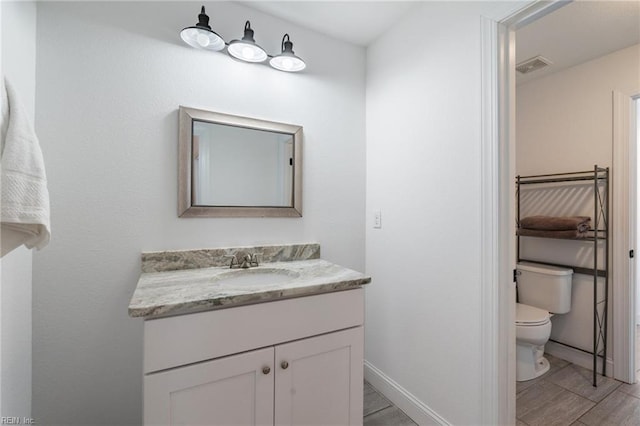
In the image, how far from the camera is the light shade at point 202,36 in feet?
4.33

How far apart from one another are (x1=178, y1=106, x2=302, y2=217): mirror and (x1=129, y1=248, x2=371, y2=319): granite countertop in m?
0.33

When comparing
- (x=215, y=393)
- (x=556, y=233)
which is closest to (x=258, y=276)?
(x=215, y=393)

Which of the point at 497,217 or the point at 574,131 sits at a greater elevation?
the point at 574,131

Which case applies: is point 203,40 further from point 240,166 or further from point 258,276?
point 258,276

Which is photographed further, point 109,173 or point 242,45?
point 242,45

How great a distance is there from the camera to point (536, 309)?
205 centimetres

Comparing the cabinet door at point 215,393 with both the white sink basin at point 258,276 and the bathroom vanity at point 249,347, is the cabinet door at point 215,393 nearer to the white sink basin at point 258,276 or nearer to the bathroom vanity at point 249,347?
the bathroom vanity at point 249,347

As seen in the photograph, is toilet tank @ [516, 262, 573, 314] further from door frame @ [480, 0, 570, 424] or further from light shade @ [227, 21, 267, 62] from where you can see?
light shade @ [227, 21, 267, 62]

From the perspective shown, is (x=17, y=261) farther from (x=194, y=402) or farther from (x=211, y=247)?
(x=194, y=402)

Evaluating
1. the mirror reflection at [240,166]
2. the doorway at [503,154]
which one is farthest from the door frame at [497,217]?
the mirror reflection at [240,166]

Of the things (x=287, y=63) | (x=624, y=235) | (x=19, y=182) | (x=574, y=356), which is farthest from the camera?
(x=574, y=356)

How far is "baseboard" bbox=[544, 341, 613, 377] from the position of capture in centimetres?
197

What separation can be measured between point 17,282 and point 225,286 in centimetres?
76

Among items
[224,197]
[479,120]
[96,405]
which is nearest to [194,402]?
[96,405]
